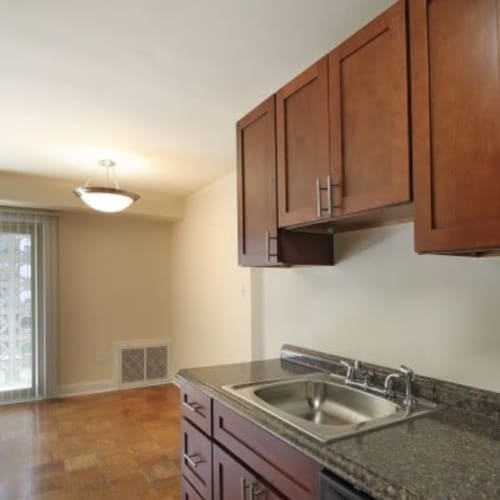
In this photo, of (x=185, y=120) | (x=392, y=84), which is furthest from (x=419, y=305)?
(x=185, y=120)

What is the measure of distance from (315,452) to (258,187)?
1287 mm

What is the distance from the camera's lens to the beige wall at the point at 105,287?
461 cm

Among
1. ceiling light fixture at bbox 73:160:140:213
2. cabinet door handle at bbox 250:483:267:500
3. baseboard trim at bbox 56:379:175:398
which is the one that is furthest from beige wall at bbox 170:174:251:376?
cabinet door handle at bbox 250:483:267:500

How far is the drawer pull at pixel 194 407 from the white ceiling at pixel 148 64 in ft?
5.25

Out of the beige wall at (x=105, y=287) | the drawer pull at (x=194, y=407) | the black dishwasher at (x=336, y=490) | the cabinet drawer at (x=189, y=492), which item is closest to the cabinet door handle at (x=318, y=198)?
the black dishwasher at (x=336, y=490)

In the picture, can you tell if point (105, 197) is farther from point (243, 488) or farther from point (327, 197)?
point (243, 488)

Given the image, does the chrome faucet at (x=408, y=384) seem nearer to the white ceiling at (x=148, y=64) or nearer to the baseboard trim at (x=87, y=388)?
the white ceiling at (x=148, y=64)

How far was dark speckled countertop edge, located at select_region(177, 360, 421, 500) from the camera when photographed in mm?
906

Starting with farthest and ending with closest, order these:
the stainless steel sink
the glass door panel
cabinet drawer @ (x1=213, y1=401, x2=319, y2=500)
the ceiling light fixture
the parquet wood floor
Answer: the glass door panel < the ceiling light fixture < the parquet wood floor < the stainless steel sink < cabinet drawer @ (x1=213, y1=401, x2=319, y2=500)

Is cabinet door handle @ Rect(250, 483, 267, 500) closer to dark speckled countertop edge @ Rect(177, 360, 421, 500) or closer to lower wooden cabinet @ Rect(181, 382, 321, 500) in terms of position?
lower wooden cabinet @ Rect(181, 382, 321, 500)

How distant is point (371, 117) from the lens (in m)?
1.38

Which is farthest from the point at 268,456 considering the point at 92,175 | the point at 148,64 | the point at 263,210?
the point at 92,175

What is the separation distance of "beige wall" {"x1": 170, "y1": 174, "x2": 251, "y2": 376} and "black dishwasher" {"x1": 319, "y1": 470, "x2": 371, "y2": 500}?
2151 millimetres

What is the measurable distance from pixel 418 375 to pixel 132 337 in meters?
3.96
